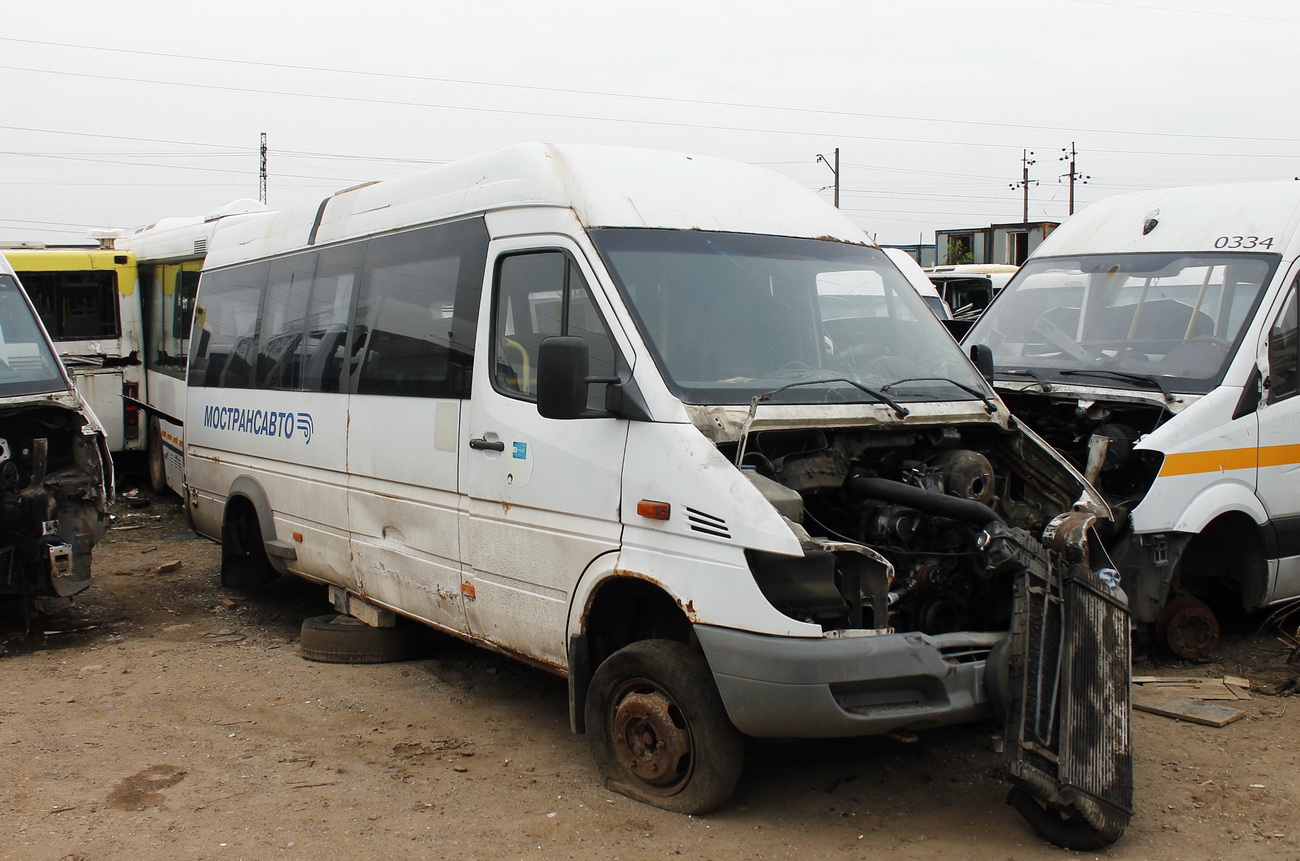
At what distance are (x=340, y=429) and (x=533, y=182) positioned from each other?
216cm

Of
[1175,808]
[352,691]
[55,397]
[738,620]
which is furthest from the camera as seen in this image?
[55,397]

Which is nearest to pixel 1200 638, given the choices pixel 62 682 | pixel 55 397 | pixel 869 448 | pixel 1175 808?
pixel 1175 808

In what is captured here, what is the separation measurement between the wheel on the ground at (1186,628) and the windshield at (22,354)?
7029 mm

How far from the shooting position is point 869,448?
498 centimetres

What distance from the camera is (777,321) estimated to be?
16.5ft

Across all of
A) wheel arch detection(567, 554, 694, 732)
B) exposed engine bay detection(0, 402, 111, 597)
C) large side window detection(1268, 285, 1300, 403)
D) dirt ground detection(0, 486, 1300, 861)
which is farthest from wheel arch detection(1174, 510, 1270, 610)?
exposed engine bay detection(0, 402, 111, 597)

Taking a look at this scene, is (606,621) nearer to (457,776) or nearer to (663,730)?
(663,730)

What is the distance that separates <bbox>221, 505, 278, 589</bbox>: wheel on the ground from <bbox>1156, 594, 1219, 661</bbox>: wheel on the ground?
5771mm

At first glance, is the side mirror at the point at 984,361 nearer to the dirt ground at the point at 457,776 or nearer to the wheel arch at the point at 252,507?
the dirt ground at the point at 457,776

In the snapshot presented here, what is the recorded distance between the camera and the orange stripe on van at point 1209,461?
5988 millimetres

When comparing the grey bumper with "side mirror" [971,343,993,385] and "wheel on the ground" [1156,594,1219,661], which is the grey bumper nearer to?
"side mirror" [971,343,993,385]

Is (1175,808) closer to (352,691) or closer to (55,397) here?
(352,691)

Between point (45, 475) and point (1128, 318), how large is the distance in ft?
22.8

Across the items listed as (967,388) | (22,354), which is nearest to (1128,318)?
(967,388)
